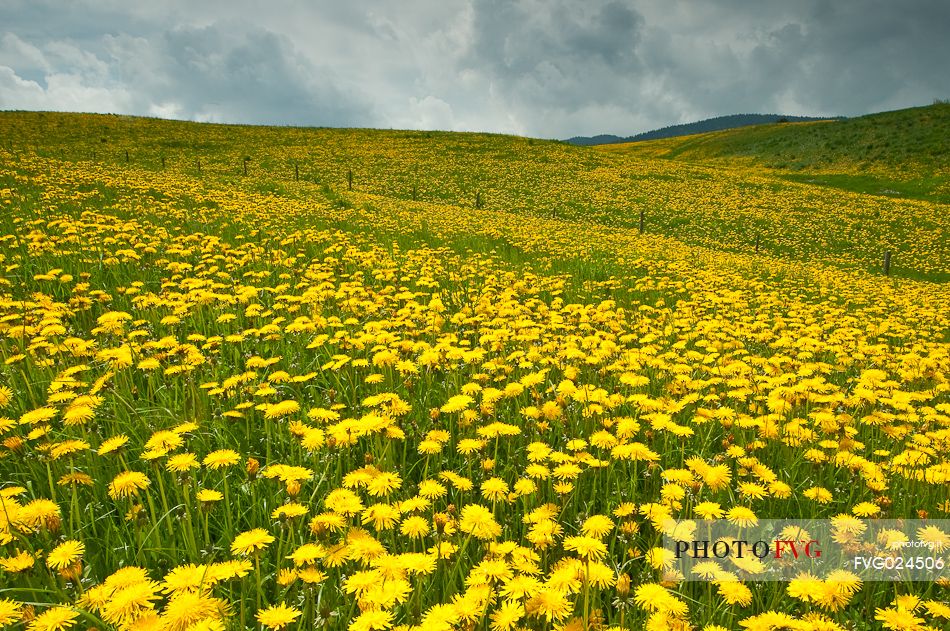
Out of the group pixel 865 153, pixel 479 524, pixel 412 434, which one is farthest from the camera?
pixel 865 153

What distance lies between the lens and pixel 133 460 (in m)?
3.00

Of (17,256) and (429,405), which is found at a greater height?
(17,256)

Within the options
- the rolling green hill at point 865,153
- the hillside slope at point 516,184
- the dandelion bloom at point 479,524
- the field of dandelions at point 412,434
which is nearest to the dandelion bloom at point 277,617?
the field of dandelions at point 412,434

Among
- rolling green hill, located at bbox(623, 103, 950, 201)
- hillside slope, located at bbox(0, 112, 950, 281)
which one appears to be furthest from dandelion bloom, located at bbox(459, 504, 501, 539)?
rolling green hill, located at bbox(623, 103, 950, 201)

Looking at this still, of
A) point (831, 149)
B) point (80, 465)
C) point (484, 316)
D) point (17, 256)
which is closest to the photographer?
point (80, 465)

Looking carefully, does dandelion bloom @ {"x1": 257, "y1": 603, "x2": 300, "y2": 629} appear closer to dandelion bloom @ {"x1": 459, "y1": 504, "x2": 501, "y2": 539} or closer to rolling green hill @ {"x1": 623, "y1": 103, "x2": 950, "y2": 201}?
dandelion bloom @ {"x1": 459, "y1": 504, "x2": 501, "y2": 539}

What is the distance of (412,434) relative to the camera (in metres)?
3.40

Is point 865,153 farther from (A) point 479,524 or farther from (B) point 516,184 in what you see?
(A) point 479,524

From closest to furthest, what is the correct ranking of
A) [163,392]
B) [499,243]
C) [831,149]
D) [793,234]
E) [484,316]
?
[163,392] < [484,316] < [499,243] < [793,234] < [831,149]

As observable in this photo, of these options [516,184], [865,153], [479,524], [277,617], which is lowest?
[277,617]

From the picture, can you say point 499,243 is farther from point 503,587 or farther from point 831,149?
point 831,149

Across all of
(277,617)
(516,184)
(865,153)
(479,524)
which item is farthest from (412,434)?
(865,153)

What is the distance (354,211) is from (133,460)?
13.4m

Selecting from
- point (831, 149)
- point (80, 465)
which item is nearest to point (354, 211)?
point (80, 465)
